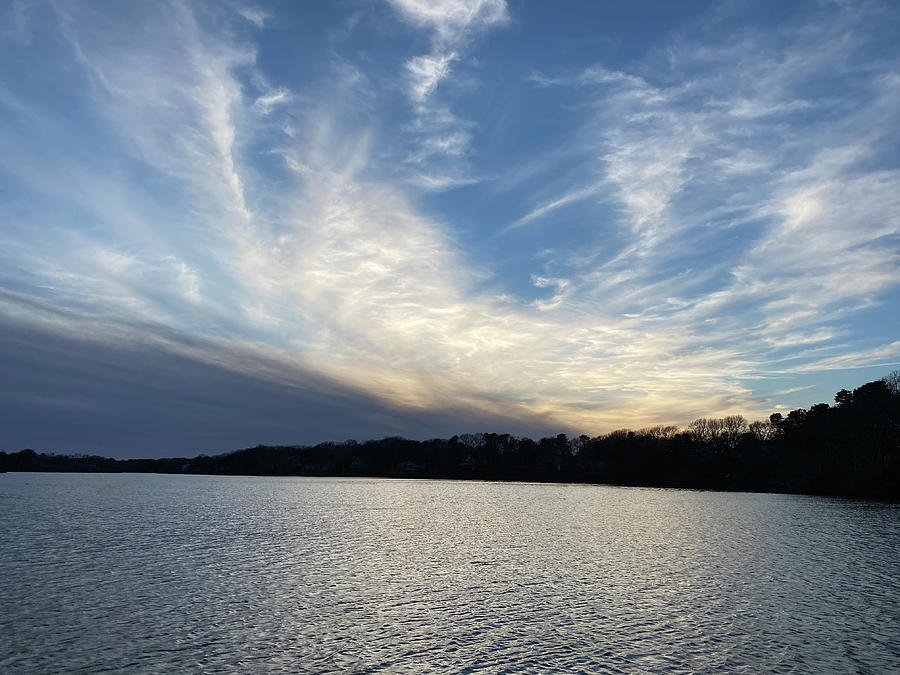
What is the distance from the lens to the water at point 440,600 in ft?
60.3

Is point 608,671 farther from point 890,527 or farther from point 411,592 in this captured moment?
point 890,527

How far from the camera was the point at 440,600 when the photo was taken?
26688mm

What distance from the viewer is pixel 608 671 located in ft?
56.9

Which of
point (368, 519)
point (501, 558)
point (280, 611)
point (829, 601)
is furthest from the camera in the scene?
point (368, 519)

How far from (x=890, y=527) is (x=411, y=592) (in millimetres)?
59146

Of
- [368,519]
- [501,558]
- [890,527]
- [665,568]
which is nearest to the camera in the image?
[665,568]

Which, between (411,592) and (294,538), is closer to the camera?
(411,592)

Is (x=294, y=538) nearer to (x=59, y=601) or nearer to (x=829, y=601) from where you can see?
(x=59, y=601)

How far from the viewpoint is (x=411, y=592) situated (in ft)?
92.7

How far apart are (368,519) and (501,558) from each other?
3174cm

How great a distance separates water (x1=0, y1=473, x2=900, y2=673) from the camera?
18.4 m

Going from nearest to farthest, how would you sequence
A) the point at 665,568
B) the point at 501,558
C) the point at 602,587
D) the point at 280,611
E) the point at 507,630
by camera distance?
the point at 507,630, the point at 280,611, the point at 602,587, the point at 665,568, the point at 501,558

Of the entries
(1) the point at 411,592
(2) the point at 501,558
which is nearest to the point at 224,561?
(1) the point at 411,592

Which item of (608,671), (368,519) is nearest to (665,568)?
(608,671)
